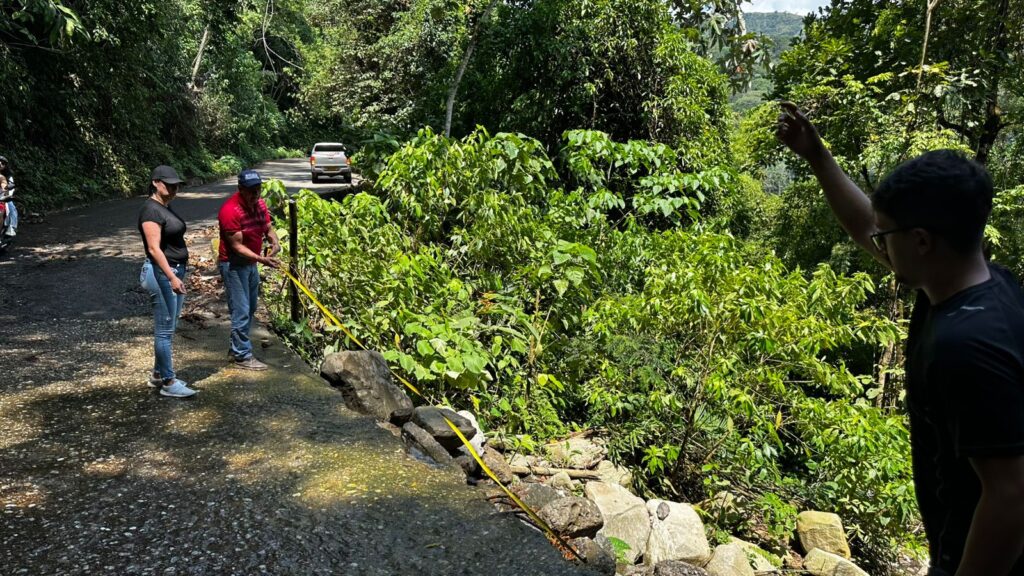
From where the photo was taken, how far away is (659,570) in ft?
11.5

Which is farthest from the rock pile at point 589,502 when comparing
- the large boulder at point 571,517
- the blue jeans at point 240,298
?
the blue jeans at point 240,298

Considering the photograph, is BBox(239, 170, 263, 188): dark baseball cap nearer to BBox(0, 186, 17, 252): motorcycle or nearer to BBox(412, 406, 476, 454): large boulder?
BBox(412, 406, 476, 454): large boulder

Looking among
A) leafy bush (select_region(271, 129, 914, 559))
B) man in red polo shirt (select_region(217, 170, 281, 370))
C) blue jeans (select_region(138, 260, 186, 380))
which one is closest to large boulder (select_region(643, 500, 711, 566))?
leafy bush (select_region(271, 129, 914, 559))

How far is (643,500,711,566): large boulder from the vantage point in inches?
183

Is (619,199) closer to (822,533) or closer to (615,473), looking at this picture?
(615,473)

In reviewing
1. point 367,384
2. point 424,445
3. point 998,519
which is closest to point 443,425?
point 424,445

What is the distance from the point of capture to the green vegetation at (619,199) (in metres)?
5.77

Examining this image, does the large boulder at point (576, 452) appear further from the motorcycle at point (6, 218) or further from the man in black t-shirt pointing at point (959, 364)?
the motorcycle at point (6, 218)

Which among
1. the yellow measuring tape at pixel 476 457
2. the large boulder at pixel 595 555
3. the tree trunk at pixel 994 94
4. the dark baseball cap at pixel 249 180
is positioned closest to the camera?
the large boulder at pixel 595 555

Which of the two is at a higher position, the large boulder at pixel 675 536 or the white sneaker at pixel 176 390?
the white sneaker at pixel 176 390

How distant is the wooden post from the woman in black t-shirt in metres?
1.54

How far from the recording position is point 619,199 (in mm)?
8250

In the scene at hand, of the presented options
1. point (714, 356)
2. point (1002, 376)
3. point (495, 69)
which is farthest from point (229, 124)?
point (1002, 376)

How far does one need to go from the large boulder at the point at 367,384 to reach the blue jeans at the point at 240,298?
37.4 inches
